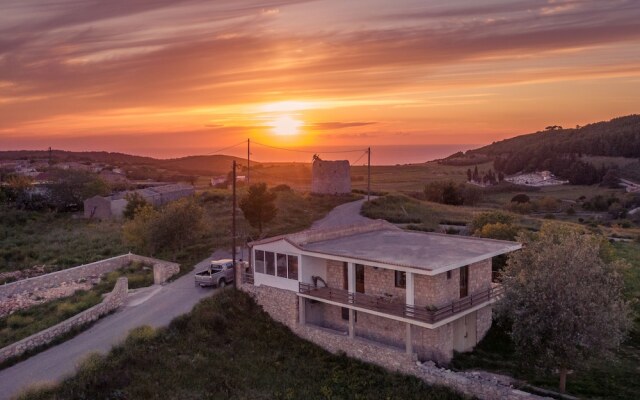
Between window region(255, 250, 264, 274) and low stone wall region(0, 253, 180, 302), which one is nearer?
window region(255, 250, 264, 274)

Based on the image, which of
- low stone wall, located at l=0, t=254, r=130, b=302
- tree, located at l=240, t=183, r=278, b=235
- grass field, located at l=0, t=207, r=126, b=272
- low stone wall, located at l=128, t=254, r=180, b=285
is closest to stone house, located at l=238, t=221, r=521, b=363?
low stone wall, located at l=128, t=254, r=180, b=285

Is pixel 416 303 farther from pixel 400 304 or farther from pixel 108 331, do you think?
pixel 108 331

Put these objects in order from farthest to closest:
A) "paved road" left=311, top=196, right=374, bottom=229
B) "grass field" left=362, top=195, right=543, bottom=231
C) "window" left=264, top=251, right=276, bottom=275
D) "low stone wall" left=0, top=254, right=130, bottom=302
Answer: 1. "grass field" left=362, top=195, right=543, bottom=231
2. "paved road" left=311, top=196, right=374, bottom=229
3. "low stone wall" left=0, top=254, right=130, bottom=302
4. "window" left=264, top=251, right=276, bottom=275

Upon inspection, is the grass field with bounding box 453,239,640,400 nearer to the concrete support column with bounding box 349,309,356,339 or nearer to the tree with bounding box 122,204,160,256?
the concrete support column with bounding box 349,309,356,339

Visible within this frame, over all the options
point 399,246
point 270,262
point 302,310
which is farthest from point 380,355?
point 270,262

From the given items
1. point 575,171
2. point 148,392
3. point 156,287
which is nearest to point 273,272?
point 156,287

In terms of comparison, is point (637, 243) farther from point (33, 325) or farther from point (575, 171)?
point (575, 171)
